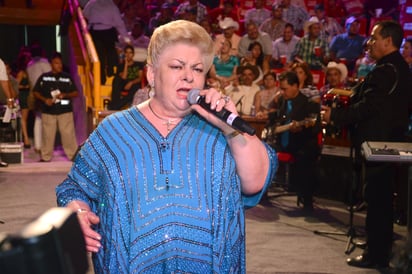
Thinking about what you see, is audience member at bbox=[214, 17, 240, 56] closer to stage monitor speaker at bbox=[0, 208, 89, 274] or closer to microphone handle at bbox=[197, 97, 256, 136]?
microphone handle at bbox=[197, 97, 256, 136]

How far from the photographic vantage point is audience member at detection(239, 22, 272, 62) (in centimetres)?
1244

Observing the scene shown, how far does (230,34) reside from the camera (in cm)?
1280

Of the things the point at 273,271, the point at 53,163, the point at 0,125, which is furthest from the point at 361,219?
the point at 0,125

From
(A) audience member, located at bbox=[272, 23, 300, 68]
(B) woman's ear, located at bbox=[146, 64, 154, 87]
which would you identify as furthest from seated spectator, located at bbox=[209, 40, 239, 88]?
(B) woman's ear, located at bbox=[146, 64, 154, 87]

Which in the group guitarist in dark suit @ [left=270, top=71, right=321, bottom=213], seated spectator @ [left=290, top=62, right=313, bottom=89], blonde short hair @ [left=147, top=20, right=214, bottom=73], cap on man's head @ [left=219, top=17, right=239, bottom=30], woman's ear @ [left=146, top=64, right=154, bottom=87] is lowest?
guitarist in dark suit @ [left=270, top=71, right=321, bottom=213]

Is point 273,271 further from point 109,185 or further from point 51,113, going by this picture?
point 51,113

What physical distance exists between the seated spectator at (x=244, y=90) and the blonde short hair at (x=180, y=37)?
809cm

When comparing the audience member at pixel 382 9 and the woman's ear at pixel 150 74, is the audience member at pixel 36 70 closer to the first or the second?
the audience member at pixel 382 9

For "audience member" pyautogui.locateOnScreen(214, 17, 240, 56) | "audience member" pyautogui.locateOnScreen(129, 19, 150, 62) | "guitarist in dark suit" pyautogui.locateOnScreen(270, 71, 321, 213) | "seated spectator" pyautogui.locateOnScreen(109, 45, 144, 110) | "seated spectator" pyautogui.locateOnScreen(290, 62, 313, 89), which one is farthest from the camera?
"audience member" pyautogui.locateOnScreen(129, 19, 150, 62)

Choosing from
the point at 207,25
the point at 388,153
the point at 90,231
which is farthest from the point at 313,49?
the point at 90,231

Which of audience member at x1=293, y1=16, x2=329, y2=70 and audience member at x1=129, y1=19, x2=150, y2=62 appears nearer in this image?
audience member at x1=293, y1=16, x2=329, y2=70

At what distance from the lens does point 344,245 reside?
21.0ft

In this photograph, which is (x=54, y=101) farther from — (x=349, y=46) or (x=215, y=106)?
(x=215, y=106)

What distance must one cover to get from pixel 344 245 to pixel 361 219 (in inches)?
50.8
